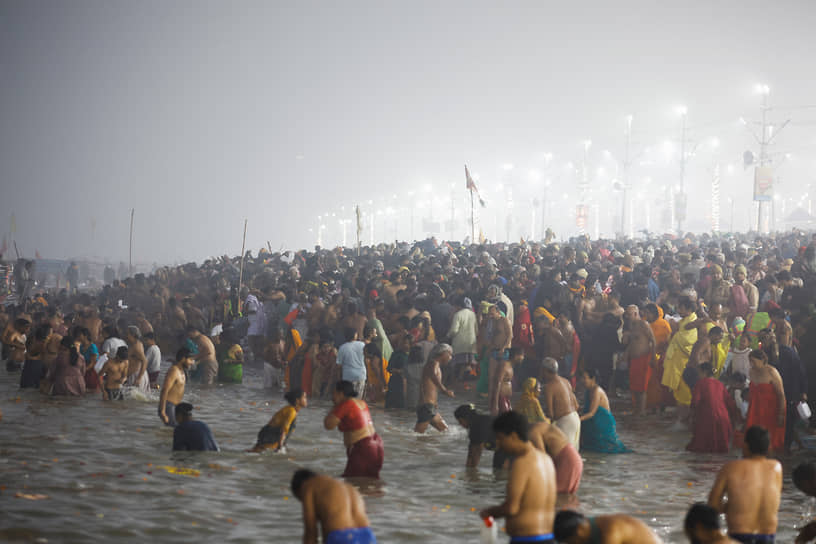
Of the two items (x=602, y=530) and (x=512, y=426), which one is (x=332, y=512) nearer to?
(x=512, y=426)

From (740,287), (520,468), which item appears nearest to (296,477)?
(520,468)

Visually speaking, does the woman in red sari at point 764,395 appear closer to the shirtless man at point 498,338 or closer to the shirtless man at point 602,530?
the shirtless man at point 498,338

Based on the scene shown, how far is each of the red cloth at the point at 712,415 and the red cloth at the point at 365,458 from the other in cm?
467

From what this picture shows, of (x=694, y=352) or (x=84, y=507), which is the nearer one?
(x=84, y=507)

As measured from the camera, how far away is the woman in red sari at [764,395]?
11.3 metres

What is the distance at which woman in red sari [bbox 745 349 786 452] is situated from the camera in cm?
1128

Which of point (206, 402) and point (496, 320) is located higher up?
point (496, 320)

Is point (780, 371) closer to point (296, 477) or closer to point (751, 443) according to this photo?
point (751, 443)

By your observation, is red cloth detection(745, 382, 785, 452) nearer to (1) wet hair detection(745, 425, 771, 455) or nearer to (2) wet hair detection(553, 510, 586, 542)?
(1) wet hair detection(745, 425, 771, 455)

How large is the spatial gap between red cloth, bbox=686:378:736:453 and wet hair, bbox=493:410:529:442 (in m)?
6.65

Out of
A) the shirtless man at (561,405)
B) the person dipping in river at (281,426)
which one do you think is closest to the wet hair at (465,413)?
the shirtless man at (561,405)

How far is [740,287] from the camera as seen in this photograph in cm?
1717

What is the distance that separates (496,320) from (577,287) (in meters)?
2.29

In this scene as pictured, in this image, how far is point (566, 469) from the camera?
31.2ft
